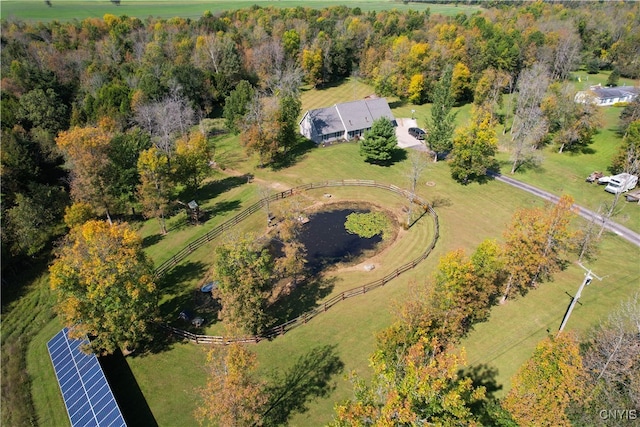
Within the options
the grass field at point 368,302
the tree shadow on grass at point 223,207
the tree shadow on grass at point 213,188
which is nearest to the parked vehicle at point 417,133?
the grass field at point 368,302

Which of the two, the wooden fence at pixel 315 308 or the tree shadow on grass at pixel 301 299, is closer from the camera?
the wooden fence at pixel 315 308

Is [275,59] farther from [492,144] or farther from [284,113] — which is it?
[492,144]

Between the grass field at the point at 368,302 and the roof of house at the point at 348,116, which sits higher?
the roof of house at the point at 348,116


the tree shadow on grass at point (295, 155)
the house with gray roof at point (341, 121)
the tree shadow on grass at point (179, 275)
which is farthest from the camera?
the house with gray roof at point (341, 121)

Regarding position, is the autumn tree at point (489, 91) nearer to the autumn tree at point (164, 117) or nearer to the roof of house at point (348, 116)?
the roof of house at point (348, 116)

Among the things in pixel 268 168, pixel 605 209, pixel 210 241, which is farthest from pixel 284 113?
pixel 605 209

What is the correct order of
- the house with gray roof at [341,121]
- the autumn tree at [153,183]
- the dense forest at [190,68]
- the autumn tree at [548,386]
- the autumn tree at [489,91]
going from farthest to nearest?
1. the autumn tree at [489,91]
2. the house with gray roof at [341,121]
3. the dense forest at [190,68]
4. the autumn tree at [153,183]
5. the autumn tree at [548,386]
